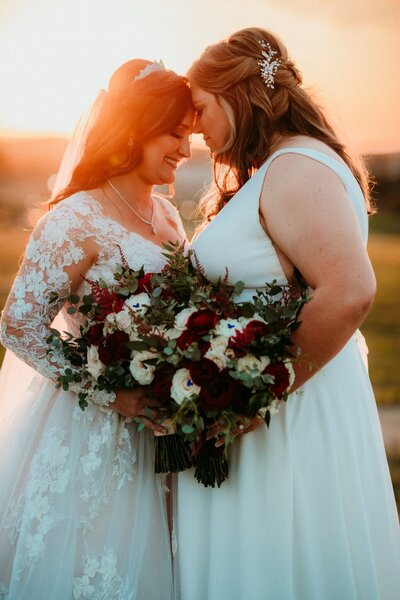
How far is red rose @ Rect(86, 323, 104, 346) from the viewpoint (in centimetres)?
264

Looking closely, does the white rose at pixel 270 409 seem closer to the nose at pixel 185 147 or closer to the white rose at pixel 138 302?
the white rose at pixel 138 302

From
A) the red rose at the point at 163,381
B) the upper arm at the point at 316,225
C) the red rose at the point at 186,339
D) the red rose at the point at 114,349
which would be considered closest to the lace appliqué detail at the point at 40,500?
the red rose at the point at 114,349

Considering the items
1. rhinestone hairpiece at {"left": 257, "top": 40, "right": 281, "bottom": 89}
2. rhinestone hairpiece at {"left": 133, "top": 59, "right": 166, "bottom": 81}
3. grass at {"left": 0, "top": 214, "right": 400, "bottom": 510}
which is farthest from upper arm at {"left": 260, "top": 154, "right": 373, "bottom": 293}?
grass at {"left": 0, "top": 214, "right": 400, "bottom": 510}

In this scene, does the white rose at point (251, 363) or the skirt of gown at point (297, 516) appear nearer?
the white rose at point (251, 363)

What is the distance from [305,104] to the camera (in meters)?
2.93

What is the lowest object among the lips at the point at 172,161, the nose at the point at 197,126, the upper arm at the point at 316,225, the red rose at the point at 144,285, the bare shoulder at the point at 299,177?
the red rose at the point at 144,285

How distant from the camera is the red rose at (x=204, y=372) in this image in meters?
2.29

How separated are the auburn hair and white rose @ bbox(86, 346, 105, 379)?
2.96 ft

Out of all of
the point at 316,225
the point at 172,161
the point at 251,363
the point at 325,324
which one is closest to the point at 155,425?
the point at 251,363

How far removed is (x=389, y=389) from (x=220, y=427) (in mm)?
5419

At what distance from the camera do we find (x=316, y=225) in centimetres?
242

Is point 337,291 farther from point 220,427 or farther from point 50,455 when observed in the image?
point 50,455

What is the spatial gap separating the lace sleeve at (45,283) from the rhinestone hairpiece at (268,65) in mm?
1001

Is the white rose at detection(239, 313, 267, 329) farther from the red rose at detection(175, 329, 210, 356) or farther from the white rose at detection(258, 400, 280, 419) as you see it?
the white rose at detection(258, 400, 280, 419)
